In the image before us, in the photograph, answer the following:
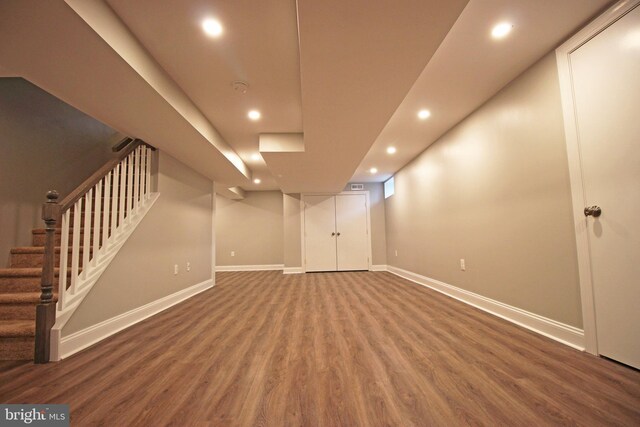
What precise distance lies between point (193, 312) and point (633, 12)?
4255mm

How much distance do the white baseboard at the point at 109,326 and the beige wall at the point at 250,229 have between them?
3.46 meters

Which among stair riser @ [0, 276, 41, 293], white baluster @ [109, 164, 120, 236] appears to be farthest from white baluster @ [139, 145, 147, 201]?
stair riser @ [0, 276, 41, 293]

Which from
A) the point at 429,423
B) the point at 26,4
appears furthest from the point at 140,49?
the point at 429,423

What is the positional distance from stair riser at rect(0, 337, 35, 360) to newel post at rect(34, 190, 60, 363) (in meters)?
0.10

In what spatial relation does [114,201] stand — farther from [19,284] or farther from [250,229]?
[250,229]

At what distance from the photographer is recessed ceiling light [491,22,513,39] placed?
164cm

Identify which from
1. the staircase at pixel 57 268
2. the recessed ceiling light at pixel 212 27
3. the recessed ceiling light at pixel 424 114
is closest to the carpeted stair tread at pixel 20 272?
the staircase at pixel 57 268

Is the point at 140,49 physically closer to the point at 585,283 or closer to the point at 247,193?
the point at 585,283

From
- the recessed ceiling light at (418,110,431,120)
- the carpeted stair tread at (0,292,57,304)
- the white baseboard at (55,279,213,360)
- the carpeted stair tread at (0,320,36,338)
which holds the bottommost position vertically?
the white baseboard at (55,279,213,360)

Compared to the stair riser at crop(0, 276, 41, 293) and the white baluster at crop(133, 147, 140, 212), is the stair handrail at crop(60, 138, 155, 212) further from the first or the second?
the stair riser at crop(0, 276, 41, 293)

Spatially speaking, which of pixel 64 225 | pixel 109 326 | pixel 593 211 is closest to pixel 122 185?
pixel 64 225

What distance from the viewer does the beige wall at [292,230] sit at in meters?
6.12

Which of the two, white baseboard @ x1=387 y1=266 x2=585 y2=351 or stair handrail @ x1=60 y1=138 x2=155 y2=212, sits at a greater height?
stair handrail @ x1=60 y1=138 x2=155 y2=212

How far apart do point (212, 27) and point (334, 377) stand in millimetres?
2335
